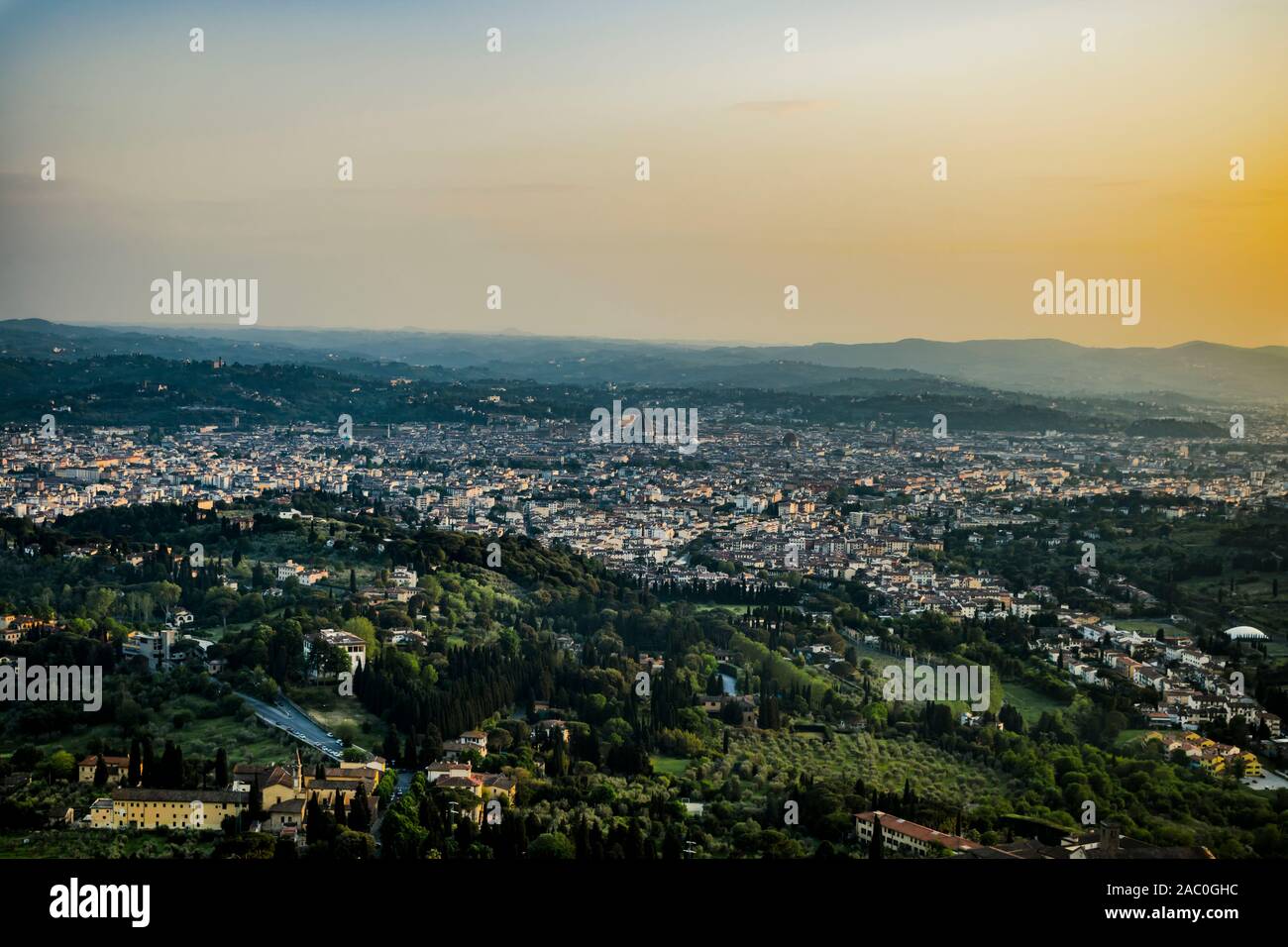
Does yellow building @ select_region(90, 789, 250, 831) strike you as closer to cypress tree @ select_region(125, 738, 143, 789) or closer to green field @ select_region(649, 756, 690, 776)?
cypress tree @ select_region(125, 738, 143, 789)

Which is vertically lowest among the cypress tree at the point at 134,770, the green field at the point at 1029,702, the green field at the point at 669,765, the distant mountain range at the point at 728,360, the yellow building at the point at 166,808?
the green field at the point at 669,765

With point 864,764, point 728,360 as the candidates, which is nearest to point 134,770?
point 864,764

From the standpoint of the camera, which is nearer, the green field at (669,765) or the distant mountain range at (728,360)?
the green field at (669,765)

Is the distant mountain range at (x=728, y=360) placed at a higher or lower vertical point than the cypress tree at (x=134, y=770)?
higher

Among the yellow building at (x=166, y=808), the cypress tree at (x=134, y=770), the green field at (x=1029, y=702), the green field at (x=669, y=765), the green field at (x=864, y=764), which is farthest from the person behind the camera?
the green field at (x=1029, y=702)

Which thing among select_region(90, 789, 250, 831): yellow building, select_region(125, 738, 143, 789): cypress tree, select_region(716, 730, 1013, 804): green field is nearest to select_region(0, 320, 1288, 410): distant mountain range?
select_region(716, 730, 1013, 804): green field

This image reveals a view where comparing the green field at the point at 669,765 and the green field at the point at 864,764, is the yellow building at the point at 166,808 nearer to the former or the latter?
the green field at the point at 669,765

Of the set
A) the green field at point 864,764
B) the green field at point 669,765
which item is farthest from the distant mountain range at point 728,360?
the green field at point 669,765
